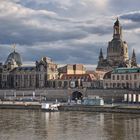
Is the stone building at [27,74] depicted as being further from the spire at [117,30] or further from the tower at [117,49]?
the spire at [117,30]

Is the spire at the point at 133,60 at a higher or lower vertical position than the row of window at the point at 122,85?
higher

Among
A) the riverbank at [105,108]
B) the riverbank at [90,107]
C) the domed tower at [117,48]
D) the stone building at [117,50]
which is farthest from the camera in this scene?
the domed tower at [117,48]

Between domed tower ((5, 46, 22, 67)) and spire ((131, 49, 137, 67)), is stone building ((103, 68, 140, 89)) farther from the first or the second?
domed tower ((5, 46, 22, 67))

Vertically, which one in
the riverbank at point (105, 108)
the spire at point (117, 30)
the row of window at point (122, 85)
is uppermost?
the spire at point (117, 30)

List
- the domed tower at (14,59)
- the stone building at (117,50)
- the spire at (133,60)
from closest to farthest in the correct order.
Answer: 1. the stone building at (117,50)
2. the domed tower at (14,59)
3. the spire at (133,60)

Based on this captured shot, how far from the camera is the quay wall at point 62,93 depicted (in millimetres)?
110062

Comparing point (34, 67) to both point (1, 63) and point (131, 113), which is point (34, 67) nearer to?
point (1, 63)

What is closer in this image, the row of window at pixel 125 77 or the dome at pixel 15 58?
the row of window at pixel 125 77

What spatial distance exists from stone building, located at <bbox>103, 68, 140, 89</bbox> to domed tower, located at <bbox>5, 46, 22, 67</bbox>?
32588mm

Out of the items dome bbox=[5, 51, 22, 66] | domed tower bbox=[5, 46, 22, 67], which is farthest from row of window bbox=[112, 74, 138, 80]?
dome bbox=[5, 51, 22, 66]

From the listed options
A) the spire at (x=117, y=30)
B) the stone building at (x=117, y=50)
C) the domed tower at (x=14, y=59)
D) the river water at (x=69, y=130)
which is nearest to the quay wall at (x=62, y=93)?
the domed tower at (x=14, y=59)

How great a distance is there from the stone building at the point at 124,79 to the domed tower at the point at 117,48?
58.9ft

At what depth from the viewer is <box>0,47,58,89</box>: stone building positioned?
5128 inches

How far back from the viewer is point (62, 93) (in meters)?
117
